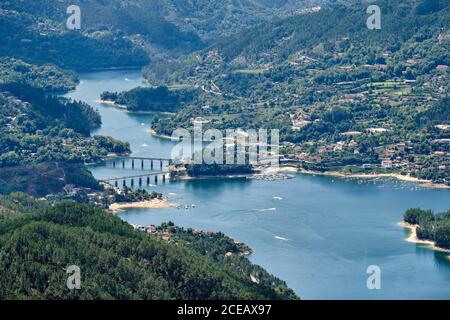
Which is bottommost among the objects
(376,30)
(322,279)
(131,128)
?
(322,279)

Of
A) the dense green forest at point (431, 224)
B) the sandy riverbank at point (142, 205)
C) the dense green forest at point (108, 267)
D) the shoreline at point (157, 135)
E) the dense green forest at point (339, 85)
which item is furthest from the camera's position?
the shoreline at point (157, 135)

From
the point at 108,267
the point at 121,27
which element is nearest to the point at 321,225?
the point at 108,267

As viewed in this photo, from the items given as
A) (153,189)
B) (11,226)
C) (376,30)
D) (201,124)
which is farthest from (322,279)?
(376,30)

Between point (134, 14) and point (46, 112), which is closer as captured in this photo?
point (46, 112)

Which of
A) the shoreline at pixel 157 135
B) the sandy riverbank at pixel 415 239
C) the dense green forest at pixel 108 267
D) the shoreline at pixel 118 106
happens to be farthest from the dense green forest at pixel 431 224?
the shoreline at pixel 118 106

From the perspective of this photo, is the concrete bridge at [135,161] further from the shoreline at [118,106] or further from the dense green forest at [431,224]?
the dense green forest at [431,224]

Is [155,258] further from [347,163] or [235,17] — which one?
[235,17]
